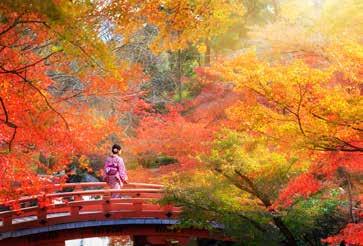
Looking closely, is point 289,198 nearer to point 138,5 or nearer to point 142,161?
point 138,5

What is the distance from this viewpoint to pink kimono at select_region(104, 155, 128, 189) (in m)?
11.3

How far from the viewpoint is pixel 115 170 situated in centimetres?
1163

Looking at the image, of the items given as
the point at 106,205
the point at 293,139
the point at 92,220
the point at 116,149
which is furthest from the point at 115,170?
the point at 293,139

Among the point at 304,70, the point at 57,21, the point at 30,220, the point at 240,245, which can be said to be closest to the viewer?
the point at 57,21

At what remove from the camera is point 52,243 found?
11.9 m

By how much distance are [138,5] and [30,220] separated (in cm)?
717

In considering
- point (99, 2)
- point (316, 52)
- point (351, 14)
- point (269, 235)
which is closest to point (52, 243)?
point (269, 235)

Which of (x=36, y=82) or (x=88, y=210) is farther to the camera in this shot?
(x=88, y=210)

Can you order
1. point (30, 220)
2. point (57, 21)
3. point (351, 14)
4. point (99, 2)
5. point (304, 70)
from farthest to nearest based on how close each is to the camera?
point (351, 14) < point (30, 220) < point (99, 2) < point (304, 70) < point (57, 21)

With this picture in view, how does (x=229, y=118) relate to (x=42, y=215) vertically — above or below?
above

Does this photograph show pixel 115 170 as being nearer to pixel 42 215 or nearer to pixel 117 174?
pixel 117 174

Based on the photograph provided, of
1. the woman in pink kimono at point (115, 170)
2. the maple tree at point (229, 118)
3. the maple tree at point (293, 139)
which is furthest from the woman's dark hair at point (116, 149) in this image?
the maple tree at point (293, 139)

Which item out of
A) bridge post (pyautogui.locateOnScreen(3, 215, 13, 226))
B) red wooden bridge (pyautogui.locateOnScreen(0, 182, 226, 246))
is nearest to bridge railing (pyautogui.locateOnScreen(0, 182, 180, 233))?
red wooden bridge (pyautogui.locateOnScreen(0, 182, 226, 246))

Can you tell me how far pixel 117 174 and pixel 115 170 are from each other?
12 cm
